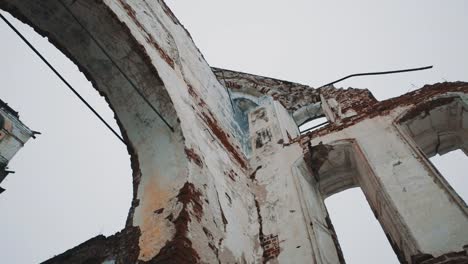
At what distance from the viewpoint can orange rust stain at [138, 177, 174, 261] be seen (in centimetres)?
286

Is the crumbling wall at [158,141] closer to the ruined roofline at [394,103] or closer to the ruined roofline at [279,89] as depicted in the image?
the ruined roofline at [394,103]

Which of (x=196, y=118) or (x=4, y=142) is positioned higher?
(x=4, y=142)

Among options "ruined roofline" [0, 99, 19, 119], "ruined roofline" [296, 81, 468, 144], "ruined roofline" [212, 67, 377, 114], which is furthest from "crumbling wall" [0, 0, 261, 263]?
"ruined roofline" [0, 99, 19, 119]

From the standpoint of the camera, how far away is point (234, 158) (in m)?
5.65

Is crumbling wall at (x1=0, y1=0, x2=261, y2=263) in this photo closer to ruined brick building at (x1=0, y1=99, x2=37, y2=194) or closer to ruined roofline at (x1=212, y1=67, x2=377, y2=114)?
ruined roofline at (x1=212, y1=67, x2=377, y2=114)

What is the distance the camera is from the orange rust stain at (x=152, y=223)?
2.86m

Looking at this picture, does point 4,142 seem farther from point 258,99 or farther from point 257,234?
point 257,234

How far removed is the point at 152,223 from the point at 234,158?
2679mm

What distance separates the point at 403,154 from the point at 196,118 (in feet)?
10.8

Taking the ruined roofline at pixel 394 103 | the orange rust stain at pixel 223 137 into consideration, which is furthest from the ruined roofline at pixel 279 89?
the orange rust stain at pixel 223 137

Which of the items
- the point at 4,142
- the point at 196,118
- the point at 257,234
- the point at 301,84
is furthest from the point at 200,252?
the point at 4,142

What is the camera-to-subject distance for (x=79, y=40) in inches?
162

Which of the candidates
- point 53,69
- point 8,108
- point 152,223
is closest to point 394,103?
point 152,223

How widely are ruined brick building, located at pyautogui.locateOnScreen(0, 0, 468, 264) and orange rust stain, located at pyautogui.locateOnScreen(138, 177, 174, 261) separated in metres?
0.01
